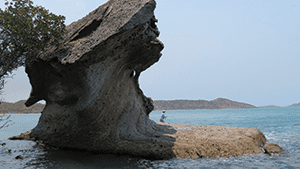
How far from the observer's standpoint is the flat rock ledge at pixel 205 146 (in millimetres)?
10695

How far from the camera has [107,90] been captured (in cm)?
1045

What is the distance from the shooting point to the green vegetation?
8.48m

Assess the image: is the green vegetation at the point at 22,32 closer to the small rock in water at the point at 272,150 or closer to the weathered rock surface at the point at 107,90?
the weathered rock surface at the point at 107,90

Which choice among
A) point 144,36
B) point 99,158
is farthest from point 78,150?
point 144,36

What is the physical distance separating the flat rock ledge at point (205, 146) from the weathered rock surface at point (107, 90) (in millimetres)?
50

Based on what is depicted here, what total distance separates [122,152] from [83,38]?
5.96 metres

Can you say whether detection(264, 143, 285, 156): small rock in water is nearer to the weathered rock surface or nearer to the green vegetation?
the weathered rock surface

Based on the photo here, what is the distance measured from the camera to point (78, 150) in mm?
11297

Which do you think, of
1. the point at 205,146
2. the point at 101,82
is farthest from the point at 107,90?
the point at 205,146

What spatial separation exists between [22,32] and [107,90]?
4388mm

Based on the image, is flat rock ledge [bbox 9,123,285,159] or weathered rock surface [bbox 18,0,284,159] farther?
flat rock ledge [bbox 9,123,285,159]

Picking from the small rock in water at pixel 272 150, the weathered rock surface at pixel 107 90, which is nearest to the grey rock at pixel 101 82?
the weathered rock surface at pixel 107 90

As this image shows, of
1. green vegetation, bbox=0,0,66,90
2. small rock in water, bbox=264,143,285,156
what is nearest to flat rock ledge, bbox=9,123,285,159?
small rock in water, bbox=264,143,285,156

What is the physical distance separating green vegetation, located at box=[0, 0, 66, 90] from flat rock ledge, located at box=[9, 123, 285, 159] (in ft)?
17.5
